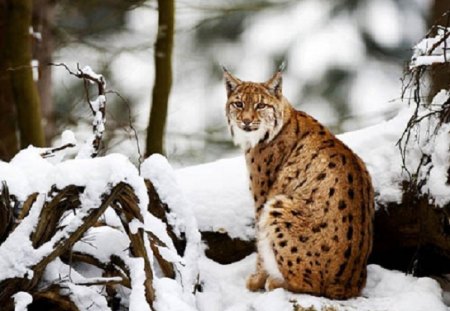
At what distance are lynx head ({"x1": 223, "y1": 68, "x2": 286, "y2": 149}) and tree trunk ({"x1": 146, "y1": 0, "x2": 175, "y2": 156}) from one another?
1848 millimetres

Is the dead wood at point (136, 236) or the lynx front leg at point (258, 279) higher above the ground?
the dead wood at point (136, 236)

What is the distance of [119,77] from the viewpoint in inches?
368

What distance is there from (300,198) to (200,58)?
4773 mm

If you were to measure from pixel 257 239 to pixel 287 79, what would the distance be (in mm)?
5045

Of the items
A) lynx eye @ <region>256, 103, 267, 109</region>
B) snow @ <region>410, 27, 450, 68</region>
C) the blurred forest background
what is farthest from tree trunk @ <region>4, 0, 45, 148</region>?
snow @ <region>410, 27, 450, 68</region>

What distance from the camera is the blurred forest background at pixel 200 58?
8203mm

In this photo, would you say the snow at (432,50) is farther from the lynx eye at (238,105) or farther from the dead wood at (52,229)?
the dead wood at (52,229)

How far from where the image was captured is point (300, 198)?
537 centimetres

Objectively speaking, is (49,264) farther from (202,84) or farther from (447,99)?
(202,84)

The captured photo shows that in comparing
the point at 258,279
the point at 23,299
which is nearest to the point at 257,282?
the point at 258,279

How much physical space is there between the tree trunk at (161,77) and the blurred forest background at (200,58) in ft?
0.06

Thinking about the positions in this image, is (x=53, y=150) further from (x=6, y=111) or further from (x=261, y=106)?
(x=6, y=111)

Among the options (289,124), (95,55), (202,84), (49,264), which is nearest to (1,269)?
(49,264)

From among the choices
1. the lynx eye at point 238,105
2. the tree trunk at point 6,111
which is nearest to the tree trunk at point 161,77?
the tree trunk at point 6,111
